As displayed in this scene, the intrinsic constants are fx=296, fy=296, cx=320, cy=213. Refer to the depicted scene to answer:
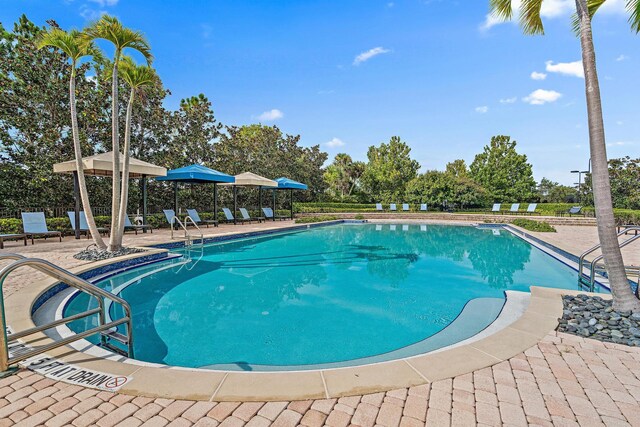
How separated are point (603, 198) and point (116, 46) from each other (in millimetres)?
9617

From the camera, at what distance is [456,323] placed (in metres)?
4.34

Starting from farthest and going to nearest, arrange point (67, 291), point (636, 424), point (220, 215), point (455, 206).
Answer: point (455, 206) → point (220, 215) → point (67, 291) → point (636, 424)

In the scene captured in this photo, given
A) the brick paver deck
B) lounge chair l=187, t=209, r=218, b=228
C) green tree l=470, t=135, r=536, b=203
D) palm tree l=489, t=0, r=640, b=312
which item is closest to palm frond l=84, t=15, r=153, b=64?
the brick paver deck

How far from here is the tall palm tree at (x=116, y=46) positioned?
22.0 feet

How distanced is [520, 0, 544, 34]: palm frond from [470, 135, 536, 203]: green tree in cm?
2819

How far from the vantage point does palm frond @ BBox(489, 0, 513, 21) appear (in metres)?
4.61

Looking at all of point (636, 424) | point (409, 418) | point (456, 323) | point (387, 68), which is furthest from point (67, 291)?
point (387, 68)

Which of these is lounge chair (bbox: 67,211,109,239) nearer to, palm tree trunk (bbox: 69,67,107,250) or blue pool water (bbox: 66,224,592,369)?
palm tree trunk (bbox: 69,67,107,250)

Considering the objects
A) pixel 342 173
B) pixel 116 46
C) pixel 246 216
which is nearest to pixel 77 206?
pixel 116 46

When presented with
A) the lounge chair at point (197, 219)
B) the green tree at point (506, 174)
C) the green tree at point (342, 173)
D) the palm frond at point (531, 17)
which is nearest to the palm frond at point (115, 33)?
the palm frond at point (531, 17)

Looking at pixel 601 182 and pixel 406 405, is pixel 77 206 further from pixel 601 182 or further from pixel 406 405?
pixel 601 182

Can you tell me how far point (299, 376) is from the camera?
2334mm

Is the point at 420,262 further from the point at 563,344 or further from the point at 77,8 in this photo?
the point at 77,8

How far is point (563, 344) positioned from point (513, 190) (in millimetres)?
31183
